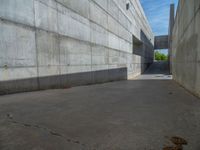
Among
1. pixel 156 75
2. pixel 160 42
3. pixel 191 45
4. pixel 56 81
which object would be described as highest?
pixel 160 42

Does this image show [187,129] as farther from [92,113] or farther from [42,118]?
[42,118]

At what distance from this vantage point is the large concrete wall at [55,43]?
3.64 meters

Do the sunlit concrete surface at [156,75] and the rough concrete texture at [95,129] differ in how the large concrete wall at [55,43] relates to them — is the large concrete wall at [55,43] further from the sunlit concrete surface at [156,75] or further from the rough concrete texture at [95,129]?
the sunlit concrete surface at [156,75]

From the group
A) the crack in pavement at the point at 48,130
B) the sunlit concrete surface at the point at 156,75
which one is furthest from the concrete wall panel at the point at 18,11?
the sunlit concrete surface at the point at 156,75

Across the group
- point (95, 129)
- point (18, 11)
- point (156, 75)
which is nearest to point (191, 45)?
point (95, 129)

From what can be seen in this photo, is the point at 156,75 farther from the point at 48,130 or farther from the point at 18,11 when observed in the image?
the point at 48,130

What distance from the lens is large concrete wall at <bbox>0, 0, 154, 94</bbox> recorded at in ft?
11.9

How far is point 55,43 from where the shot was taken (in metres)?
4.93

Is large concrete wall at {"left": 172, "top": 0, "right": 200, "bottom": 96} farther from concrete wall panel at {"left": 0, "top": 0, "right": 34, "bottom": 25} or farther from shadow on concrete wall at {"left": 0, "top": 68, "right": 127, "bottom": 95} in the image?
concrete wall panel at {"left": 0, "top": 0, "right": 34, "bottom": 25}

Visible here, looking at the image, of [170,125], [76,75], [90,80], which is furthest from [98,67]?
[170,125]

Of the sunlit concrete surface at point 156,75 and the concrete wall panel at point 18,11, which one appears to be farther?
the sunlit concrete surface at point 156,75

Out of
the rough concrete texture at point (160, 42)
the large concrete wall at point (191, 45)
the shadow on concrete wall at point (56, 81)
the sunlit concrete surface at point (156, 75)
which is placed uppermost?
the rough concrete texture at point (160, 42)

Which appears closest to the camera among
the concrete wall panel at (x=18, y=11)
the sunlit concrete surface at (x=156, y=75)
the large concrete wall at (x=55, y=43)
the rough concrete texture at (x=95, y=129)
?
the rough concrete texture at (x=95, y=129)

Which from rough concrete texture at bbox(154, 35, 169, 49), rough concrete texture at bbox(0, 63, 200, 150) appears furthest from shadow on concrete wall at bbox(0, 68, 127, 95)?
rough concrete texture at bbox(154, 35, 169, 49)
